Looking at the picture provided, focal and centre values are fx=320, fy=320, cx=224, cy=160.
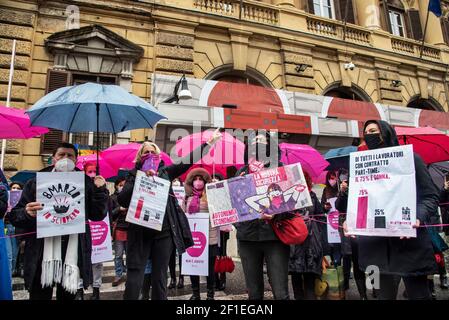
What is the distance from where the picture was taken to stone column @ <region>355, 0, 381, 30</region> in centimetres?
1369

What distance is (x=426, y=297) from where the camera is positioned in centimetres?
251

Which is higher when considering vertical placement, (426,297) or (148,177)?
(148,177)

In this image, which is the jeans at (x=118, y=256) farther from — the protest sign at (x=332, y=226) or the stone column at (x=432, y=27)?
the stone column at (x=432, y=27)

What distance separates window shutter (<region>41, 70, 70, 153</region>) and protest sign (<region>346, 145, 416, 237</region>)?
8.52 metres

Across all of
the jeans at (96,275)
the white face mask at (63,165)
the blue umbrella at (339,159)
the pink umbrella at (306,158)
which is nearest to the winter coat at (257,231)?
the white face mask at (63,165)

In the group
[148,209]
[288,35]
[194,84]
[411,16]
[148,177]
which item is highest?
[411,16]

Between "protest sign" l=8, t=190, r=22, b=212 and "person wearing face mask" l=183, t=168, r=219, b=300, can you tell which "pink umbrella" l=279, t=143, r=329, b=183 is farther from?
"protest sign" l=8, t=190, r=22, b=212

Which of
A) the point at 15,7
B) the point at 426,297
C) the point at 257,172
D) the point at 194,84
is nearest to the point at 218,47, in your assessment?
the point at 194,84

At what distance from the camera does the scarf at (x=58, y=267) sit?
8.88 ft

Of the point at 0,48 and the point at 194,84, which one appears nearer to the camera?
the point at 0,48

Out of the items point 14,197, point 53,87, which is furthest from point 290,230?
point 53,87

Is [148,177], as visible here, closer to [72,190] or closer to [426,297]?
[72,190]

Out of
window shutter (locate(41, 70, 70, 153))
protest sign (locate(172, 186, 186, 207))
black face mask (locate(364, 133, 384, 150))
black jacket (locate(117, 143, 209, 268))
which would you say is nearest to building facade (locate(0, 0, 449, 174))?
window shutter (locate(41, 70, 70, 153))

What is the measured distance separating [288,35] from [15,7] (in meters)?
8.69
